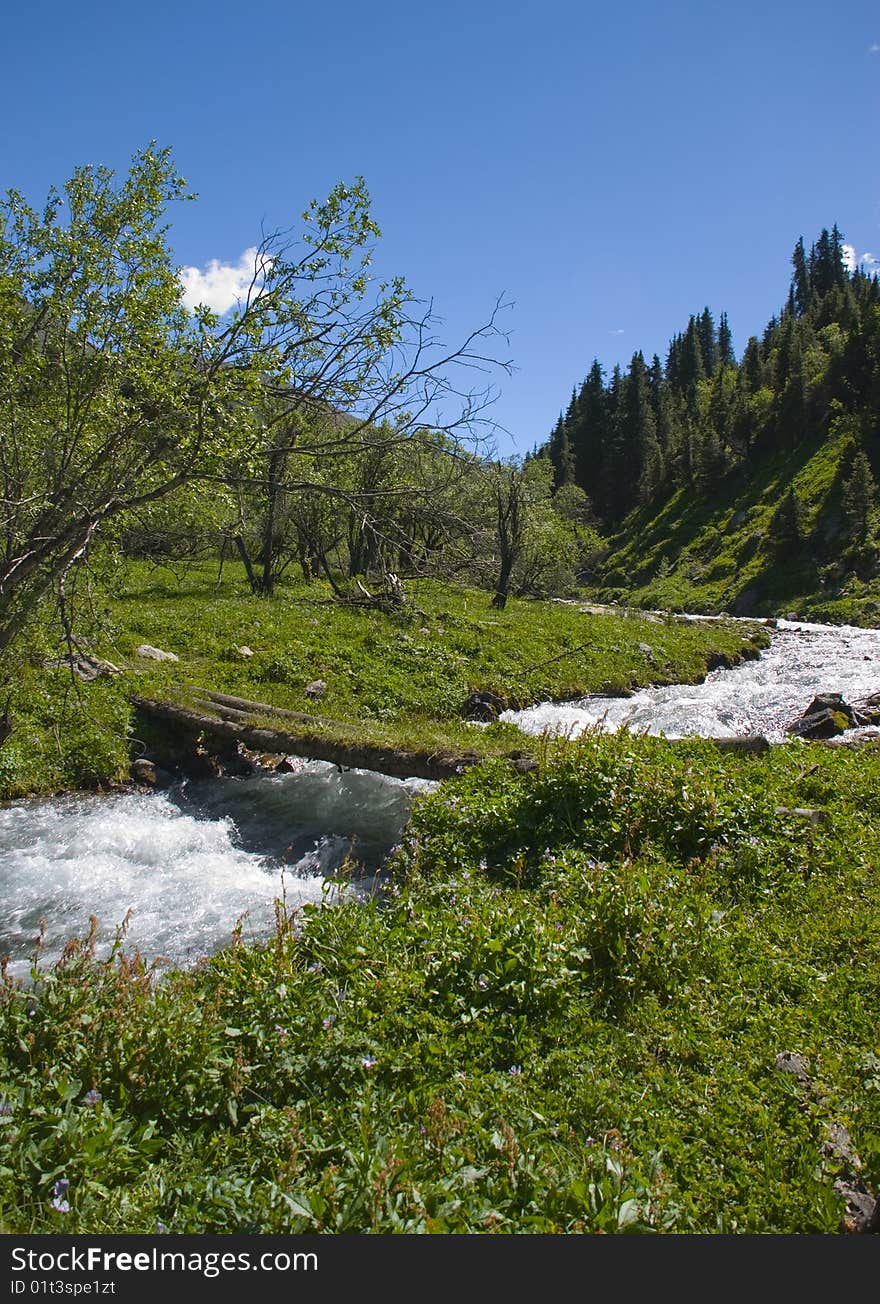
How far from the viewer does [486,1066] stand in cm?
477

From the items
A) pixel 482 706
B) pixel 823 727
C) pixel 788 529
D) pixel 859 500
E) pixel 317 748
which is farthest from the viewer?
pixel 788 529

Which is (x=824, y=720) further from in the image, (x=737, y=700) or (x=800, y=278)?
(x=800, y=278)

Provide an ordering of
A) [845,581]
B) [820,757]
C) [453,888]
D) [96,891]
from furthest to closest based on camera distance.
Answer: [845,581], [820,757], [96,891], [453,888]

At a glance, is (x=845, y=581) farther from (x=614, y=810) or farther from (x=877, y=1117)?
(x=877, y=1117)

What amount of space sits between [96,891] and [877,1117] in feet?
28.5

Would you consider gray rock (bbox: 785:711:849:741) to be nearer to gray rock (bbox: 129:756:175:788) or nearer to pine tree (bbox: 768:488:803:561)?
gray rock (bbox: 129:756:175:788)

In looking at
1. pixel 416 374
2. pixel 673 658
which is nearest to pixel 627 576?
pixel 673 658

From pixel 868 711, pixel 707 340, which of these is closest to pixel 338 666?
pixel 868 711

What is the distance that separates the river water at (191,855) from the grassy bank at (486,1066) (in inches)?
A: 57.6

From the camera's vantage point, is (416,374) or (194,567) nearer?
(416,374)

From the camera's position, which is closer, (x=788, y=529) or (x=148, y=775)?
(x=148, y=775)

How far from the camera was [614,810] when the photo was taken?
27.6 ft

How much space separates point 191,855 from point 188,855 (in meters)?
0.04

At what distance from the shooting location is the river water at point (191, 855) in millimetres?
8305
